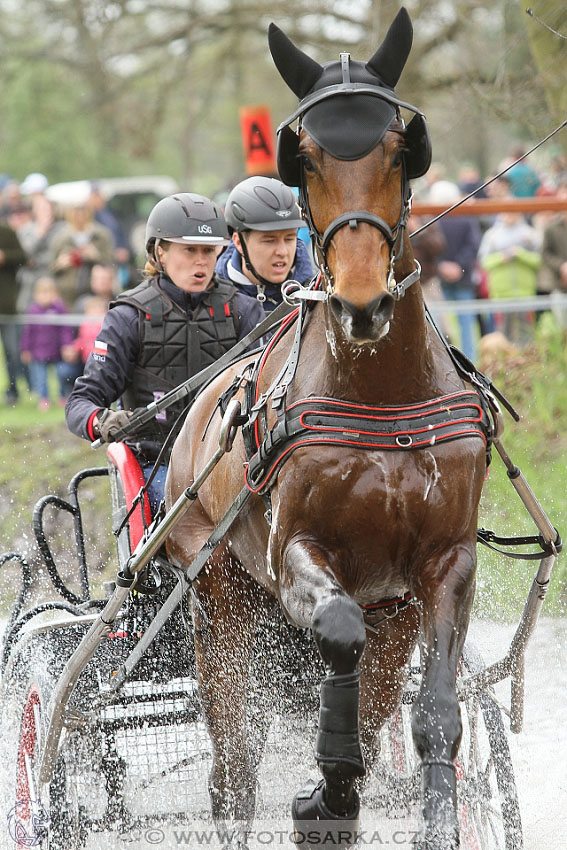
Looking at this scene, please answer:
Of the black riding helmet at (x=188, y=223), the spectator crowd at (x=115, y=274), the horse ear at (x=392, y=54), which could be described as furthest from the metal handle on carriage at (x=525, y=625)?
the spectator crowd at (x=115, y=274)

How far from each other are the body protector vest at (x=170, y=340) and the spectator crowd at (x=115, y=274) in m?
4.94

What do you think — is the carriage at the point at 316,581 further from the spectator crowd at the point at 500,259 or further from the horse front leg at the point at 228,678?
the spectator crowd at the point at 500,259

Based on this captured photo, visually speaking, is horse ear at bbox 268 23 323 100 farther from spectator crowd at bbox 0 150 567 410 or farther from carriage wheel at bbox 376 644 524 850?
spectator crowd at bbox 0 150 567 410

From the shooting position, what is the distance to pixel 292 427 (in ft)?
10.8

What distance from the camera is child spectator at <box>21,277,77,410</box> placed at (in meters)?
10.7

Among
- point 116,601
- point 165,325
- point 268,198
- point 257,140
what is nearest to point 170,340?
point 165,325

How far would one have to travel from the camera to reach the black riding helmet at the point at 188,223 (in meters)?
4.56

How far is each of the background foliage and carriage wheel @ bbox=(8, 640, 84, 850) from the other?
4.57 m

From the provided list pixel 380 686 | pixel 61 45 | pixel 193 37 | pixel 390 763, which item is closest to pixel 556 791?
pixel 390 763

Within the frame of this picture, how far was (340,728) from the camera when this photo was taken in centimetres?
298

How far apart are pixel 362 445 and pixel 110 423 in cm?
136

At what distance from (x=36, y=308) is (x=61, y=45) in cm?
694

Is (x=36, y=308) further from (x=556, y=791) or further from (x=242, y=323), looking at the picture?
(x=556, y=791)

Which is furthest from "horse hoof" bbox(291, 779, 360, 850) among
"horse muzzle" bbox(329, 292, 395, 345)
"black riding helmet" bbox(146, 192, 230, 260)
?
"black riding helmet" bbox(146, 192, 230, 260)
